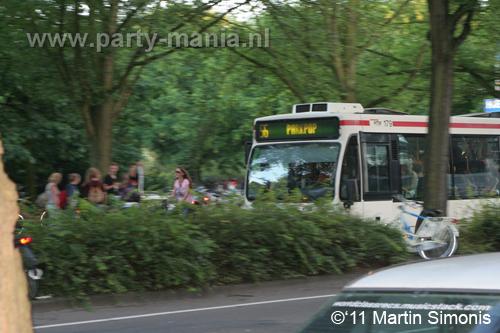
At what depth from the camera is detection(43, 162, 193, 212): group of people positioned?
43.8 ft

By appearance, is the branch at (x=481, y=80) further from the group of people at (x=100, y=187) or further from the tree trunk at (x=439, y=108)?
the group of people at (x=100, y=187)

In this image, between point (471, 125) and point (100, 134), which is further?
point (471, 125)

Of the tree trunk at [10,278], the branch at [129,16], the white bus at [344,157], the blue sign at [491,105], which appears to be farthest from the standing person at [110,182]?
the tree trunk at [10,278]

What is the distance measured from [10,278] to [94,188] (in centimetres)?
1057

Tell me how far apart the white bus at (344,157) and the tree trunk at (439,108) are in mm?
1142

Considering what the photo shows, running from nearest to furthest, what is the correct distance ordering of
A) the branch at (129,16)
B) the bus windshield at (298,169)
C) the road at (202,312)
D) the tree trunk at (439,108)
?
the road at (202,312) → the tree trunk at (439,108) → the bus windshield at (298,169) → the branch at (129,16)

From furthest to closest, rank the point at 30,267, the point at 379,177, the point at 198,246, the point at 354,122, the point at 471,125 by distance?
the point at 471,125 < the point at 379,177 < the point at 354,122 < the point at 198,246 < the point at 30,267

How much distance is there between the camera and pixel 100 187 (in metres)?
13.6

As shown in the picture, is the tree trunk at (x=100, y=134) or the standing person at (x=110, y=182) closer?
the standing person at (x=110, y=182)

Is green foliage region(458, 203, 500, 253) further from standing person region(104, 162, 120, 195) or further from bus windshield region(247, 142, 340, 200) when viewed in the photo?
standing person region(104, 162, 120, 195)

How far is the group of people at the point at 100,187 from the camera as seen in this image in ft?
43.8

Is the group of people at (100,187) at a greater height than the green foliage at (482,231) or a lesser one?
greater

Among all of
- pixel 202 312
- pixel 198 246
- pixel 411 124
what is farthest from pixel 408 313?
pixel 411 124

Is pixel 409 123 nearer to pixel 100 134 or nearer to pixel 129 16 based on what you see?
pixel 129 16
